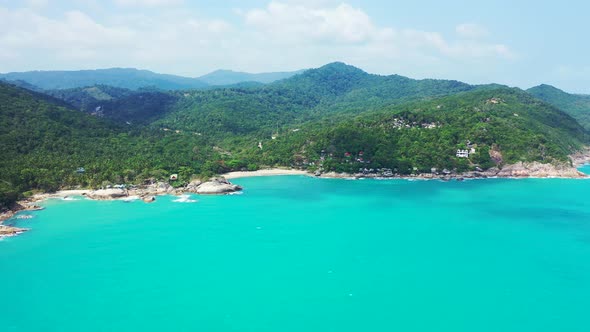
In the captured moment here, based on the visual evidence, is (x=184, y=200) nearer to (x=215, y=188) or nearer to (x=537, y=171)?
(x=215, y=188)

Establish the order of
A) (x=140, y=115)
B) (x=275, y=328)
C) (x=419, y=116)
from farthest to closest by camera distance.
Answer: (x=140, y=115) < (x=419, y=116) < (x=275, y=328)

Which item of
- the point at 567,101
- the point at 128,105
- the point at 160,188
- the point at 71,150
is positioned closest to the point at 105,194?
the point at 160,188

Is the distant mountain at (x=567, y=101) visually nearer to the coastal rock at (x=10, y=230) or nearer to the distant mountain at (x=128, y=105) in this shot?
the distant mountain at (x=128, y=105)

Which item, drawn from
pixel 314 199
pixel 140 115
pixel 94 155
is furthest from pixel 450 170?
pixel 140 115

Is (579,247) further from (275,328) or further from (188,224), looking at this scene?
(188,224)

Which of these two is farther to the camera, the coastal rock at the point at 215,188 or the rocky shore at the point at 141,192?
the coastal rock at the point at 215,188

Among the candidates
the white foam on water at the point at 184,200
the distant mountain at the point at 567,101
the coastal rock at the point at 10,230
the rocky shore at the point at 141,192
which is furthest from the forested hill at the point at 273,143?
the distant mountain at the point at 567,101
